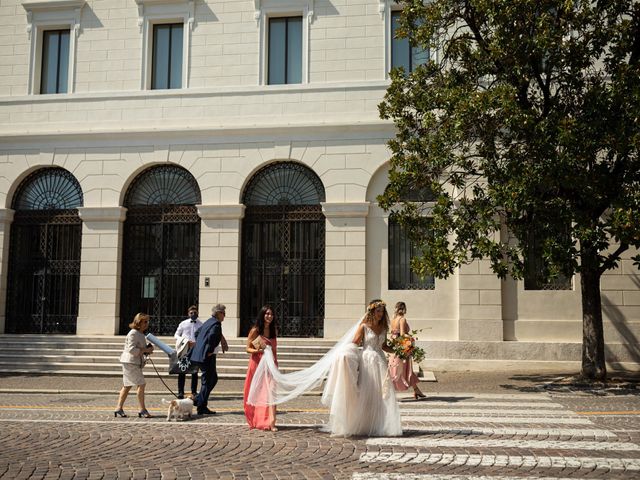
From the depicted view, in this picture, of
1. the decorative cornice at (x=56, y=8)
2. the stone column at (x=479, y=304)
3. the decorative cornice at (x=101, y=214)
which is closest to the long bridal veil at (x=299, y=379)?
the stone column at (x=479, y=304)

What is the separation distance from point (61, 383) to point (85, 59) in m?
11.1

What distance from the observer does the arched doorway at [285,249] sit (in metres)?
20.6

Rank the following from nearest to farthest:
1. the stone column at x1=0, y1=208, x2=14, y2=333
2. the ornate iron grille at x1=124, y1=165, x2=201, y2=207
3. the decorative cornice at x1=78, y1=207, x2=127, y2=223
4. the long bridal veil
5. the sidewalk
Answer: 1. the long bridal veil
2. the sidewalk
3. the decorative cornice at x1=78, y1=207, x2=127, y2=223
4. the ornate iron grille at x1=124, y1=165, x2=201, y2=207
5. the stone column at x1=0, y1=208, x2=14, y2=333

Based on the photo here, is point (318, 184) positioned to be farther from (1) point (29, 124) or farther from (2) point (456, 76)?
(1) point (29, 124)

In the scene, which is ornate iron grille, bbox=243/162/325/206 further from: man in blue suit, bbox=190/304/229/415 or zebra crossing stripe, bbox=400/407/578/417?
zebra crossing stripe, bbox=400/407/578/417

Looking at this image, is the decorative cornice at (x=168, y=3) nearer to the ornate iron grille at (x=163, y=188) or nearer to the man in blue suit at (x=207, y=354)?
the ornate iron grille at (x=163, y=188)

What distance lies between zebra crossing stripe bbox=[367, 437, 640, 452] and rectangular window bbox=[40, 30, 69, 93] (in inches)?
721

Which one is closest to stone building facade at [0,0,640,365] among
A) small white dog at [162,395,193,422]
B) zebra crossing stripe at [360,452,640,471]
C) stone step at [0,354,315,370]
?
stone step at [0,354,315,370]

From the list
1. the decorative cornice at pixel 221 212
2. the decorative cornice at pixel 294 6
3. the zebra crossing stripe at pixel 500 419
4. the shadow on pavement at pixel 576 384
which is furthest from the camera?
the decorative cornice at pixel 294 6

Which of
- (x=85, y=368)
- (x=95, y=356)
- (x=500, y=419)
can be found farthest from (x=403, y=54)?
(x=500, y=419)

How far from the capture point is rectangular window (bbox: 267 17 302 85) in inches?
845

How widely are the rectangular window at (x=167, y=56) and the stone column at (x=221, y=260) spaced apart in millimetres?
4459

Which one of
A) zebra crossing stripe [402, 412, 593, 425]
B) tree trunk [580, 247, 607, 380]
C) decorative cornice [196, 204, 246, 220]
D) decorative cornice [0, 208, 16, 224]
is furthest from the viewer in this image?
decorative cornice [0, 208, 16, 224]

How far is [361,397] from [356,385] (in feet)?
0.57
